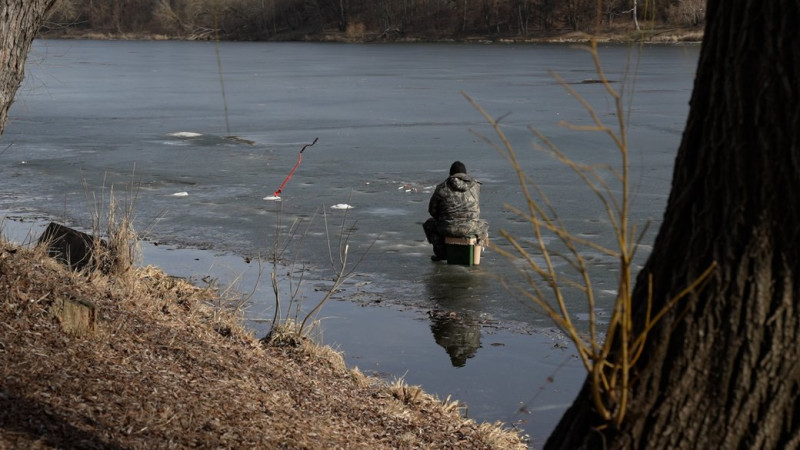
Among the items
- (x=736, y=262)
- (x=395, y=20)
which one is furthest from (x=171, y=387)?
(x=395, y=20)

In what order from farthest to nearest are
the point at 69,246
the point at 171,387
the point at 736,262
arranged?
the point at 69,246 → the point at 171,387 → the point at 736,262

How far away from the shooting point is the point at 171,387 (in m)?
5.25

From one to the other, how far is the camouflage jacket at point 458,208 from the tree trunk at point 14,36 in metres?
5.30

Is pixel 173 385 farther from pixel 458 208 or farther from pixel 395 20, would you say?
pixel 395 20

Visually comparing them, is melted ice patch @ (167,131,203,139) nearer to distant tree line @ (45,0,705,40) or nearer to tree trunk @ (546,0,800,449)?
tree trunk @ (546,0,800,449)

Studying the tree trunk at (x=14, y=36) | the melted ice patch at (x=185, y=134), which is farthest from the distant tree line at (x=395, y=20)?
the tree trunk at (x=14, y=36)

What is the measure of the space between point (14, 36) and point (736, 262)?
13.2 feet

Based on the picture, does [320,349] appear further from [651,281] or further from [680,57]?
[680,57]

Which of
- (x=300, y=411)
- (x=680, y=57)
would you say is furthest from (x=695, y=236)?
(x=680, y=57)

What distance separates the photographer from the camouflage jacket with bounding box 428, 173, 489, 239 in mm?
10211

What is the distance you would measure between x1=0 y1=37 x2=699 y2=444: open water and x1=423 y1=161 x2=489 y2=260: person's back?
0.35m

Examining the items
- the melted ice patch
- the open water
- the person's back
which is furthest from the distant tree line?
the person's back

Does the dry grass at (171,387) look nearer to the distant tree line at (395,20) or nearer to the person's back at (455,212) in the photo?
the person's back at (455,212)

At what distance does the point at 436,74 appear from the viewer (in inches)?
1507
